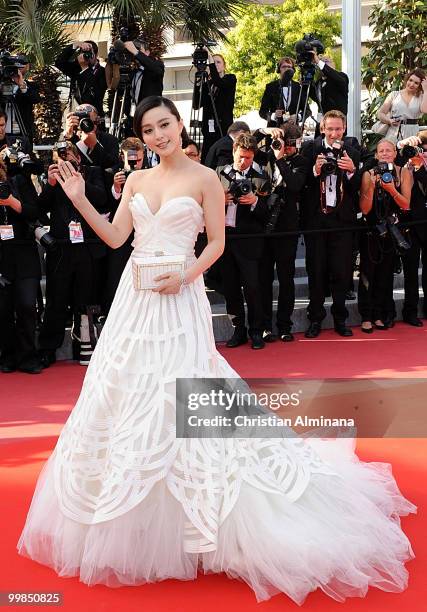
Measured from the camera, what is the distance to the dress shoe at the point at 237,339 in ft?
25.2

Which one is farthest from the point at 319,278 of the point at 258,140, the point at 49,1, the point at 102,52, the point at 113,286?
the point at 102,52

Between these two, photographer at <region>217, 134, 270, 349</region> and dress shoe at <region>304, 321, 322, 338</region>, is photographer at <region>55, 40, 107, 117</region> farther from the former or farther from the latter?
dress shoe at <region>304, 321, 322, 338</region>

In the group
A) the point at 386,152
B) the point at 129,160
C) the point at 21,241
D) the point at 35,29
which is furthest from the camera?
the point at 35,29

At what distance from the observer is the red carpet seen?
125 inches

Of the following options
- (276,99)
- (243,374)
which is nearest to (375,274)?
(243,374)

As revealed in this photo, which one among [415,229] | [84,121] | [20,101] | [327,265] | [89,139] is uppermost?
[20,101]

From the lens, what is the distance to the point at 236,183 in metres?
7.34

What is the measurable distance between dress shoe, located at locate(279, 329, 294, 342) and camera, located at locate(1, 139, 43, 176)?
7.81 ft

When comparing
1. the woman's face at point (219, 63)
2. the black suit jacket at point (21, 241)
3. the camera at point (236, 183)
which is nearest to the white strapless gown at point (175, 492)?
the black suit jacket at point (21, 241)

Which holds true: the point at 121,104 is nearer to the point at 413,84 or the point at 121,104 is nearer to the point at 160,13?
the point at 160,13

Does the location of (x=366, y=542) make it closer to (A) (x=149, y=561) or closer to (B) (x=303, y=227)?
(A) (x=149, y=561)

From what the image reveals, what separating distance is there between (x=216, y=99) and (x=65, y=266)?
151 inches

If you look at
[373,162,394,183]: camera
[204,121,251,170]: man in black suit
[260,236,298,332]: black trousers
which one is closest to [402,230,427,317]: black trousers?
[373,162,394,183]: camera

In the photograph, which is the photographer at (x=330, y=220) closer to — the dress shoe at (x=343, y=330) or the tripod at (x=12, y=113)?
the dress shoe at (x=343, y=330)
